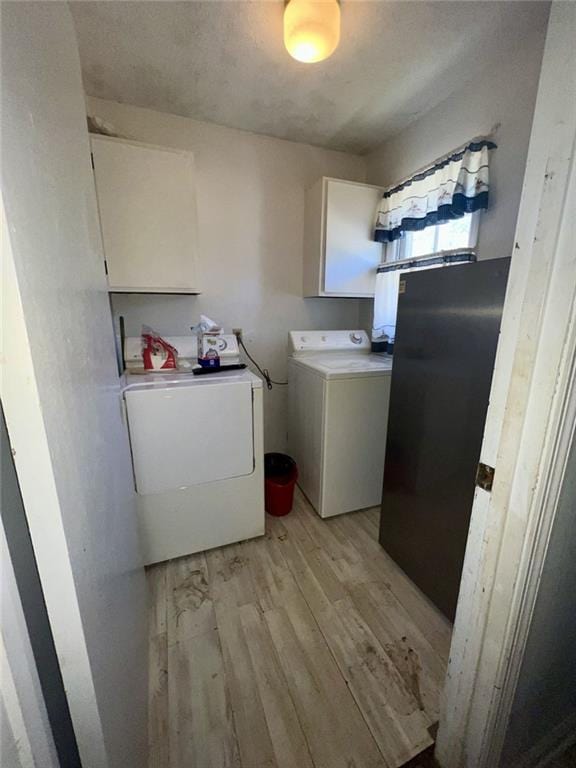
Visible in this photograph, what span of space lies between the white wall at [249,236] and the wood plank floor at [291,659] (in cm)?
119

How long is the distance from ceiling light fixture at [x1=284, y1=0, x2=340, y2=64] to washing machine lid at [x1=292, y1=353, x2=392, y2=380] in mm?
1426

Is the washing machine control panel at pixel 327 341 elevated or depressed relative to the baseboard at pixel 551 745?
elevated

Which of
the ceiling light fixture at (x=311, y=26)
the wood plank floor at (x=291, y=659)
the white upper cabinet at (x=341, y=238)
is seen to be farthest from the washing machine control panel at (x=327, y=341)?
the ceiling light fixture at (x=311, y=26)

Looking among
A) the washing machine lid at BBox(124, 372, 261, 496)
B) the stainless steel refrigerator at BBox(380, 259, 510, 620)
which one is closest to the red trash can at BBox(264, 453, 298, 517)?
the washing machine lid at BBox(124, 372, 261, 496)

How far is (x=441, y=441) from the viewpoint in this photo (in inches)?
52.4

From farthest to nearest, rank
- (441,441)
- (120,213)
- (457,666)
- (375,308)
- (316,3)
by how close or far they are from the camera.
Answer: (375,308) < (120,213) < (441,441) < (316,3) < (457,666)

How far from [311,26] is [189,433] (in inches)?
70.7

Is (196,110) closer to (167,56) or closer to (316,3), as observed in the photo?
(167,56)

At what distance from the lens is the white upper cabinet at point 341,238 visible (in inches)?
85.5

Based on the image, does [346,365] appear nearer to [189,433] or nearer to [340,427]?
[340,427]

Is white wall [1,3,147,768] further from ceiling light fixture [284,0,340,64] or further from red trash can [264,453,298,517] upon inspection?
red trash can [264,453,298,517]

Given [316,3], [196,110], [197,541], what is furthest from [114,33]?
[197,541]

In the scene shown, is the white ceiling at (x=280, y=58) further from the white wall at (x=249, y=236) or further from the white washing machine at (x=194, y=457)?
the white washing machine at (x=194, y=457)

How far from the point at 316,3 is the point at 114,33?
36.6 inches
